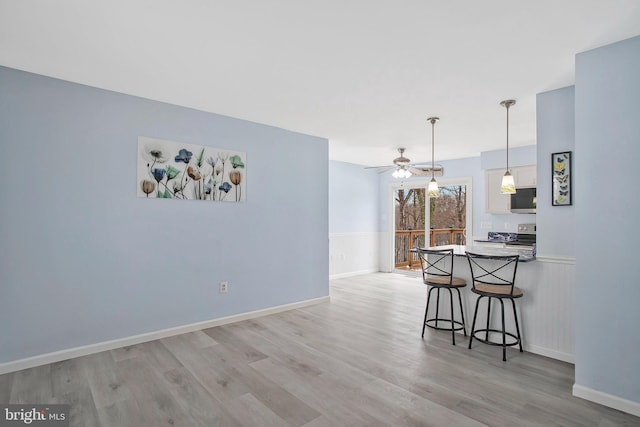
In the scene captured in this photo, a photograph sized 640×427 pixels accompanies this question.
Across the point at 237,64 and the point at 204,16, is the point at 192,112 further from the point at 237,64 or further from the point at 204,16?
the point at 204,16

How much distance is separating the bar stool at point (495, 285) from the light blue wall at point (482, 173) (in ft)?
8.82

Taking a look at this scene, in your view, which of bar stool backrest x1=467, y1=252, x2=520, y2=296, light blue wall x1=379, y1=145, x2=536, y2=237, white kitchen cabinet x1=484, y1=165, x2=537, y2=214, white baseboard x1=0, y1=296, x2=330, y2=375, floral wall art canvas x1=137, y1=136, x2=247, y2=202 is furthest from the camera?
light blue wall x1=379, y1=145, x2=536, y2=237

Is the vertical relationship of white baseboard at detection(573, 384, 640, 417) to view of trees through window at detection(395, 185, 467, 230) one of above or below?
below

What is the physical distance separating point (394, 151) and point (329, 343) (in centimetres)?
363

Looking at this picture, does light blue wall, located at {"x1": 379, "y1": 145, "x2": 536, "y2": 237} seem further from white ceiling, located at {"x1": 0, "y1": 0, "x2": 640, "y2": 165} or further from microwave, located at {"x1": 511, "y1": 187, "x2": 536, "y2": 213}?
white ceiling, located at {"x1": 0, "y1": 0, "x2": 640, "y2": 165}

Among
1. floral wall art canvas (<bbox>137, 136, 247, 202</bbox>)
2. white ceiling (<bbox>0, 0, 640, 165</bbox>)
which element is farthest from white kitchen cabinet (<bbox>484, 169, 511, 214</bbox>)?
floral wall art canvas (<bbox>137, 136, 247, 202</bbox>)

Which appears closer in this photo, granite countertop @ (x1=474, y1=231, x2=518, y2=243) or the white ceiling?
the white ceiling

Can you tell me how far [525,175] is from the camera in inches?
208

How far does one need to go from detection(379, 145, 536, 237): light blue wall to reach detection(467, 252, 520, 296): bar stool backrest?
2.68 metres

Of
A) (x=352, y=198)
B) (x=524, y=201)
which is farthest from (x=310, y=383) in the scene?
(x=352, y=198)

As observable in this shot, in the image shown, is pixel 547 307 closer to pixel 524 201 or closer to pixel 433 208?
pixel 524 201

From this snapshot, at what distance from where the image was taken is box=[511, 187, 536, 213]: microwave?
5094mm

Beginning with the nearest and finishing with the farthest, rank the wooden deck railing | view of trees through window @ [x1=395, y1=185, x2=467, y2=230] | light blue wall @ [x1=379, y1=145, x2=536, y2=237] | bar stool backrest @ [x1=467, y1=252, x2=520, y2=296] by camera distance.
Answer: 1. bar stool backrest @ [x1=467, y1=252, x2=520, y2=296]
2. light blue wall @ [x1=379, y1=145, x2=536, y2=237]
3. view of trees through window @ [x1=395, y1=185, x2=467, y2=230]
4. the wooden deck railing

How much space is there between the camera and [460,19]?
2.01 meters
